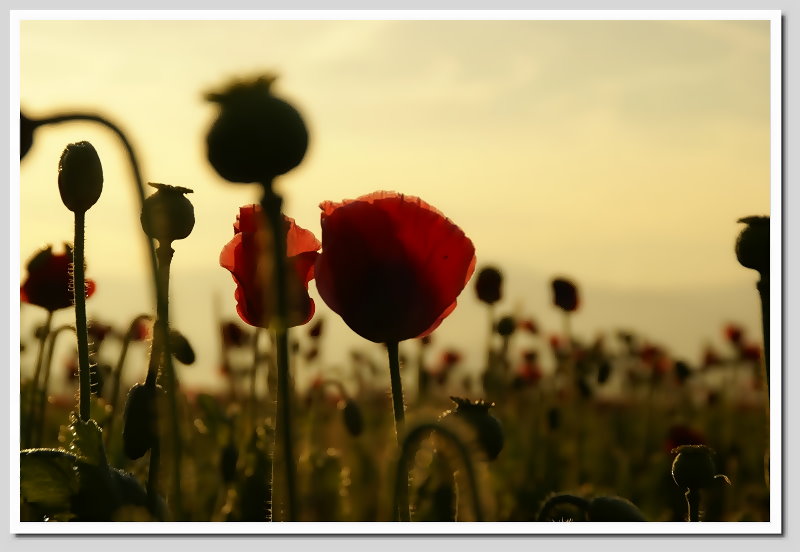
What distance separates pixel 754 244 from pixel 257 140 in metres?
0.83

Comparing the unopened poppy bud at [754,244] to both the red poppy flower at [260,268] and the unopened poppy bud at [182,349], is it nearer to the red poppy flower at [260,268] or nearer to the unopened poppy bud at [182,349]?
the red poppy flower at [260,268]

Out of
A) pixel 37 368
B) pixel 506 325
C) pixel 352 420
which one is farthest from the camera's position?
pixel 506 325

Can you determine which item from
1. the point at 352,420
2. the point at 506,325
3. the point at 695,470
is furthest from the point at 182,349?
the point at 506,325

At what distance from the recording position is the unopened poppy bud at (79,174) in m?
1.08

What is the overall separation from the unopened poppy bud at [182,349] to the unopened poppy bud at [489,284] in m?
0.84

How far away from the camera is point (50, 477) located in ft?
3.52

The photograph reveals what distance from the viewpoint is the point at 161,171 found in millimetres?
1793

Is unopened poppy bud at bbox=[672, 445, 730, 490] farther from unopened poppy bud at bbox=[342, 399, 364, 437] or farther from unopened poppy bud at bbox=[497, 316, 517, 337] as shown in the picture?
unopened poppy bud at bbox=[497, 316, 517, 337]

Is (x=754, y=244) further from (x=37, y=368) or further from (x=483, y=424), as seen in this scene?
(x=37, y=368)

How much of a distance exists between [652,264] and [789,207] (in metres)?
0.27

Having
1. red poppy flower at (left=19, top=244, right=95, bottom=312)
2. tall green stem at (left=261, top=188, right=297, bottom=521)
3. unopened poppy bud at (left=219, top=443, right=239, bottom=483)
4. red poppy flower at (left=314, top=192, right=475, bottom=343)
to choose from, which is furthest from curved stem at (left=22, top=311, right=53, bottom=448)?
tall green stem at (left=261, top=188, right=297, bottom=521)

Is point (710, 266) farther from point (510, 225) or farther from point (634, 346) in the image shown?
point (634, 346)

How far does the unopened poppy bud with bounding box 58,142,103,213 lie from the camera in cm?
108

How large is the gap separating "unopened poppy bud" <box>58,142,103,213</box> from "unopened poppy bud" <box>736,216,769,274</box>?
2.74ft
